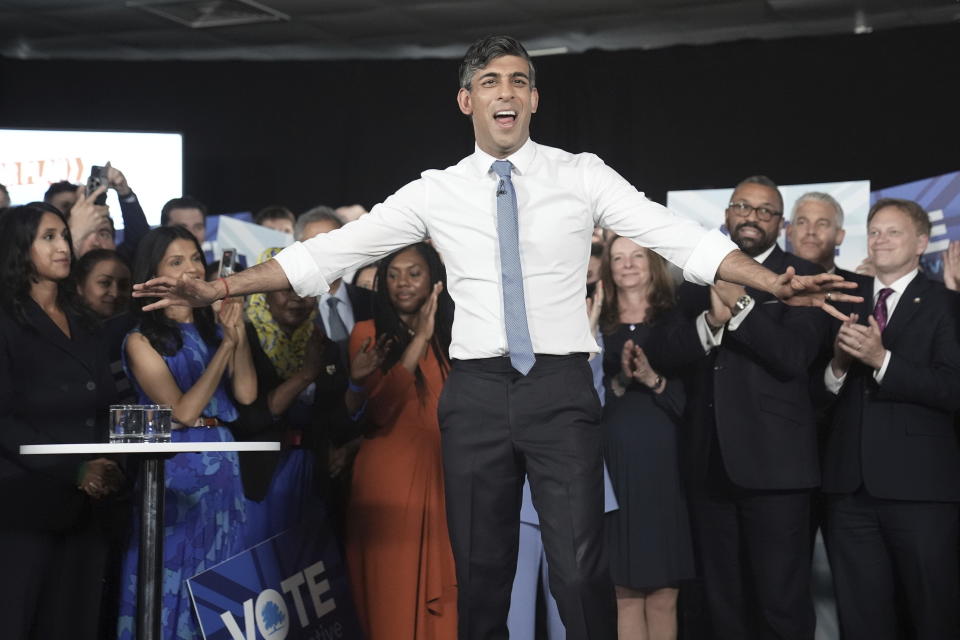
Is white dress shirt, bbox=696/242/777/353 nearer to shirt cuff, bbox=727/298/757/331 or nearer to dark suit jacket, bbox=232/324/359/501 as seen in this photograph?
shirt cuff, bbox=727/298/757/331

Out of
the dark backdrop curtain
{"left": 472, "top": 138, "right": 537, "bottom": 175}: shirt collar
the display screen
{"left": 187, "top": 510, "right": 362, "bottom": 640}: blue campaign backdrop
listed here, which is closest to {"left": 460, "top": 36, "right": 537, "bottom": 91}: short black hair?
{"left": 472, "top": 138, "right": 537, "bottom": 175}: shirt collar

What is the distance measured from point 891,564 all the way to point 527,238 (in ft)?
7.05

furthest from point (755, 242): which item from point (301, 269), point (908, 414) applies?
point (301, 269)

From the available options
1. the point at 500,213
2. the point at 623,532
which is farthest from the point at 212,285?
the point at 623,532

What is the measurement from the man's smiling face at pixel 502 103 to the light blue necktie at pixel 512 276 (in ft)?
0.22

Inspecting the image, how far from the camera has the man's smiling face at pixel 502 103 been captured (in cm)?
280

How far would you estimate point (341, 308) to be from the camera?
486cm

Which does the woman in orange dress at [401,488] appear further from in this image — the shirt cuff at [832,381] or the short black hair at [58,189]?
the short black hair at [58,189]

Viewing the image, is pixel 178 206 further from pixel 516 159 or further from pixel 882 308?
pixel 882 308

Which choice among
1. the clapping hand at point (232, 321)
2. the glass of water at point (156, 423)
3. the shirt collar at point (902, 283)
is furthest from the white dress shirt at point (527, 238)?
the shirt collar at point (902, 283)

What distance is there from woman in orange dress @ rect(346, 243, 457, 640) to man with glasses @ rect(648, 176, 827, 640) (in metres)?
0.88

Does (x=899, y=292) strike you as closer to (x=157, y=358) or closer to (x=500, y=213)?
(x=500, y=213)

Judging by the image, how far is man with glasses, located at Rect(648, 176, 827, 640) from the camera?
4.01m

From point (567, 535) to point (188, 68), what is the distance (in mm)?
6127
